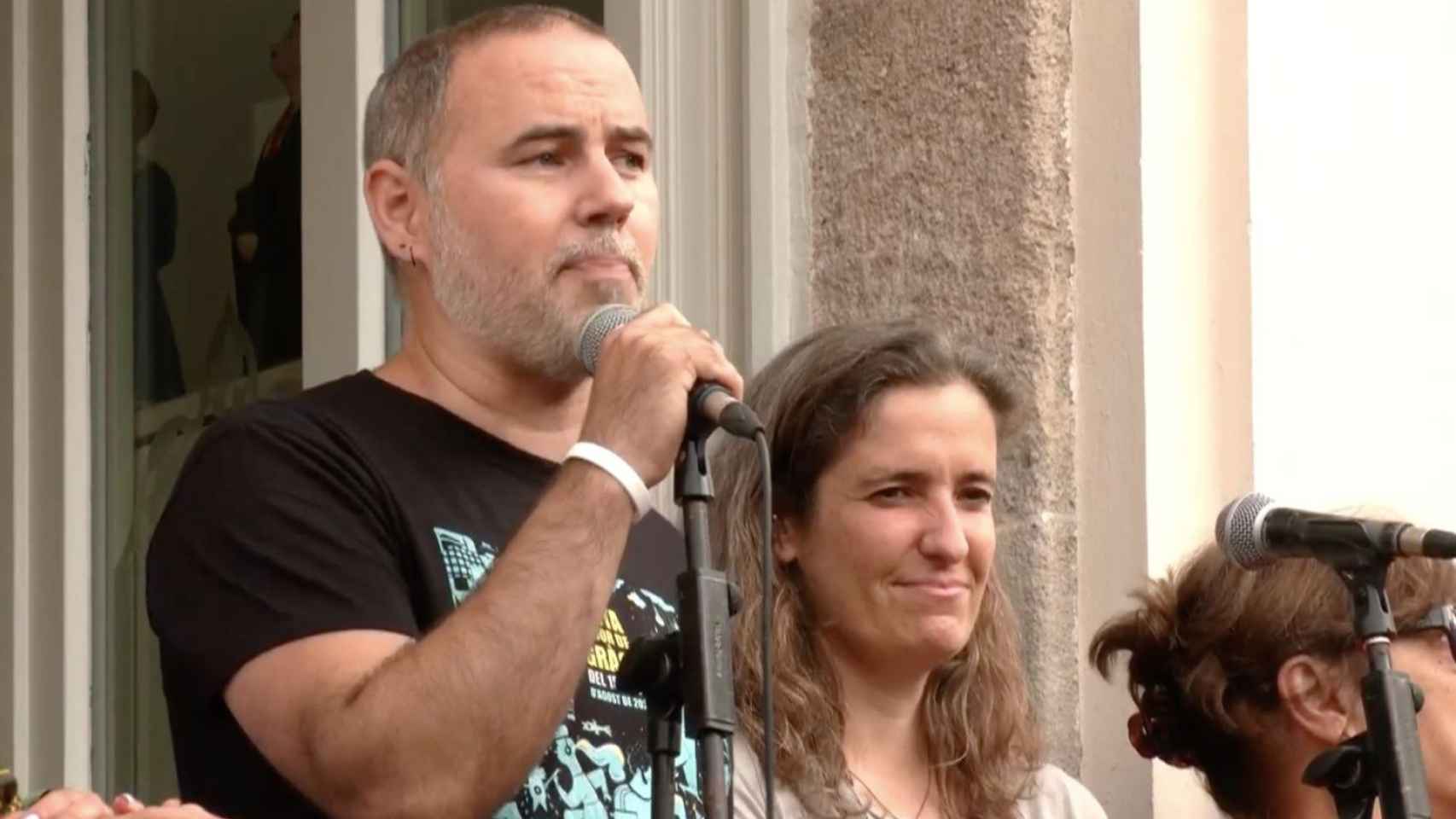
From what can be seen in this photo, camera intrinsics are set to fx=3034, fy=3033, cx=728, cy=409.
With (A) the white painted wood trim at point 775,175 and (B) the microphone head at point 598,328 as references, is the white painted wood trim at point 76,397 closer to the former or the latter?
(A) the white painted wood trim at point 775,175

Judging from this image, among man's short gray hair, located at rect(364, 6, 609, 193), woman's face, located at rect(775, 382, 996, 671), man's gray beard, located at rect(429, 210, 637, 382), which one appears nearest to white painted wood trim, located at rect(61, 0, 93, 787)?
woman's face, located at rect(775, 382, 996, 671)

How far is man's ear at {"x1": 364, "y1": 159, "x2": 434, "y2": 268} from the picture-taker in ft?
12.4

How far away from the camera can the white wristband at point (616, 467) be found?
10.5 ft

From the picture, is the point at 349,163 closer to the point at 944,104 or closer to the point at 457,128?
the point at 944,104

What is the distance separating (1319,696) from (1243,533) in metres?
0.96

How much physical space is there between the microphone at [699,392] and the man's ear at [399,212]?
1.18ft

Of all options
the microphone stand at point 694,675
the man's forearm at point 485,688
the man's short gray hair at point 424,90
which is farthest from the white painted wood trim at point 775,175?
the microphone stand at point 694,675

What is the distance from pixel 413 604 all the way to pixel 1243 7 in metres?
2.01

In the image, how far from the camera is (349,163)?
209 inches

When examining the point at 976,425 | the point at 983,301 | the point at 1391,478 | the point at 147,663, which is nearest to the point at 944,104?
the point at 983,301

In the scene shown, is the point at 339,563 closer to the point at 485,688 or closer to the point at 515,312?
the point at 485,688

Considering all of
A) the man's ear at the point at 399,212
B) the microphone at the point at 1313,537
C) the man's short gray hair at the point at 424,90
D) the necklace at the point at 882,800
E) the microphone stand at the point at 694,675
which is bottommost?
the necklace at the point at 882,800

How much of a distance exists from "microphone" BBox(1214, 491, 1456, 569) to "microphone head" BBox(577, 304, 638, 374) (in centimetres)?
75

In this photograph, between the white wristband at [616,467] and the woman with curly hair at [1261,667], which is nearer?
the white wristband at [616,467]
